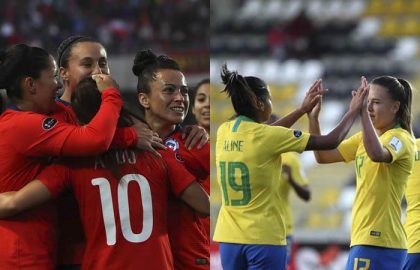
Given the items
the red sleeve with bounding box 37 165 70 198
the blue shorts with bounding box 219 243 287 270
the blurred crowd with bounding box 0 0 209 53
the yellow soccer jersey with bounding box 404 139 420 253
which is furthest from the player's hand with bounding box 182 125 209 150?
the blurred crowd with bounding box 0 0 209 53

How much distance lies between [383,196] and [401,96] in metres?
0.58

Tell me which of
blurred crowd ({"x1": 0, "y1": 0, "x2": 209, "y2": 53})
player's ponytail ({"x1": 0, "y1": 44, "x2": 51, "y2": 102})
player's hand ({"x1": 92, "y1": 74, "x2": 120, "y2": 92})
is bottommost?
player's hand ({"x1": 92, "y1": 74, "x2": 120, "y2": 92})

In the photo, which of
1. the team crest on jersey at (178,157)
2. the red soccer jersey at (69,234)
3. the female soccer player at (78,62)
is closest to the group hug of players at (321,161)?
the team crest on jersey at (178,157)

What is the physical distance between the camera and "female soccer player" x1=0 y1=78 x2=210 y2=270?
3260 millimetres

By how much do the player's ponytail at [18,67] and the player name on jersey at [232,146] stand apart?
1.85m

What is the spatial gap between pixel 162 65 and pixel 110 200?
2.53 feet

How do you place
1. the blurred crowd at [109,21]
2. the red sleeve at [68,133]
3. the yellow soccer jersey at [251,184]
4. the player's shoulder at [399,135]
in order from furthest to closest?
the blurred crowd at [109,21]
the yellow soccer jersey at [251,184]
the player's shoulder at [399,135]
the red sleeve at [68,133]

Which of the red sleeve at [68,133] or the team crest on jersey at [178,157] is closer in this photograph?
the red sleeve at [68,133]

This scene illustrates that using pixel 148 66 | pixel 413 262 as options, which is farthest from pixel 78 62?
pixel 413 262

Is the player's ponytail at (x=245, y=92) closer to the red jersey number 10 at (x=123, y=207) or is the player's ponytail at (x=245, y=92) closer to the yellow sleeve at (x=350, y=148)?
the yellow sleeve at (x=350, y=148)

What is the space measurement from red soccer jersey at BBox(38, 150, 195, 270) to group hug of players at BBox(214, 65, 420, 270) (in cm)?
127

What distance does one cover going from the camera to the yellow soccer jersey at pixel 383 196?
4.55 metres

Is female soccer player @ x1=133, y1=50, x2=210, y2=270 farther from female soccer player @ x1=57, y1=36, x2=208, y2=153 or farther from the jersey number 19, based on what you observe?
the jersey number 19

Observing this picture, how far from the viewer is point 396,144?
14.9 ft
